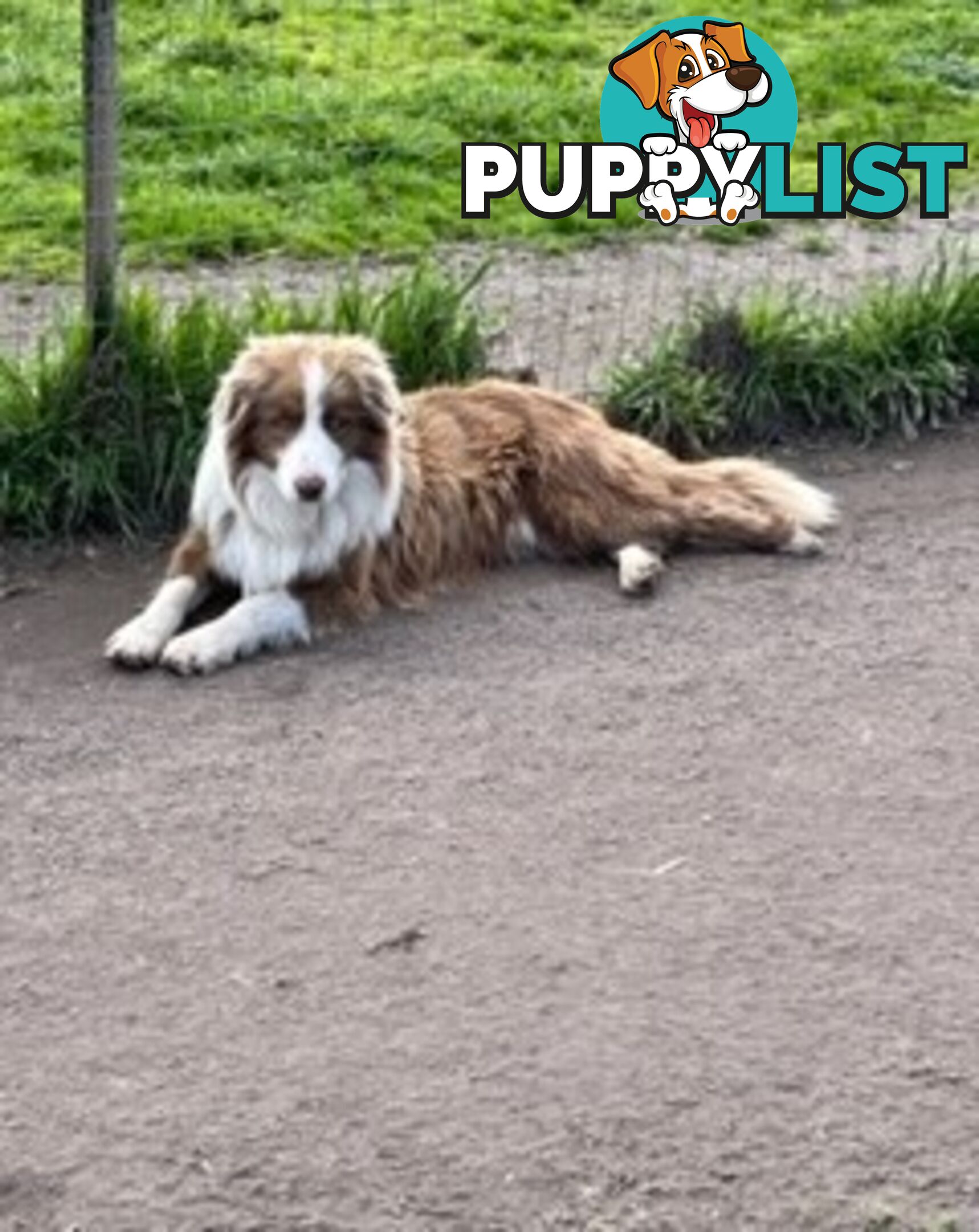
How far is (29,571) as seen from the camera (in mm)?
7164

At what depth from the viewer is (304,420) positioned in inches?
266

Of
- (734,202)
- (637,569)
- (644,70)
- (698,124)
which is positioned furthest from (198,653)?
(644,70)

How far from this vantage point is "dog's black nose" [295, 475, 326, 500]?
6664 mm

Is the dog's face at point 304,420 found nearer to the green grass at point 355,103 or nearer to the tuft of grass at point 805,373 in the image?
the tuft of grass at point 805,373

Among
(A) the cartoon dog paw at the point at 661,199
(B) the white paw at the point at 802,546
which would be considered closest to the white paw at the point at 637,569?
(B) the white paw at the point at 802,546

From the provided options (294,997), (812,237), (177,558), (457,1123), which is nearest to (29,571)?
(177,558)

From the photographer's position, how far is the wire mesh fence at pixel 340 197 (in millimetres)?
8781

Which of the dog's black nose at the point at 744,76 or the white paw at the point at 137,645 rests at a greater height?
the dog's black nose at the point at 744,76

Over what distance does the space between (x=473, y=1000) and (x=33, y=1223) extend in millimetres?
1013

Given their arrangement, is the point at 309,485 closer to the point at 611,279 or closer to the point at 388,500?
the point at 388,500

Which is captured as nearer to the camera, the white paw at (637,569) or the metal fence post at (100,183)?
the white paw at (637,569)

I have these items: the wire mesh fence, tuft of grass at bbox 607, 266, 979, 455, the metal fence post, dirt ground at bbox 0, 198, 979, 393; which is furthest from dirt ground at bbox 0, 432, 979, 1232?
the wire mesh fence

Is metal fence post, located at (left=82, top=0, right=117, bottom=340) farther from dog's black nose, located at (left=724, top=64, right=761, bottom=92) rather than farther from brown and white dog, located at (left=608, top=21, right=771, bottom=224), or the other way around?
dog's black nose, located at (left=724, top=64, right=761, bottom=92)

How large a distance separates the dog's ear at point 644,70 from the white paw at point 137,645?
11.6 feet
